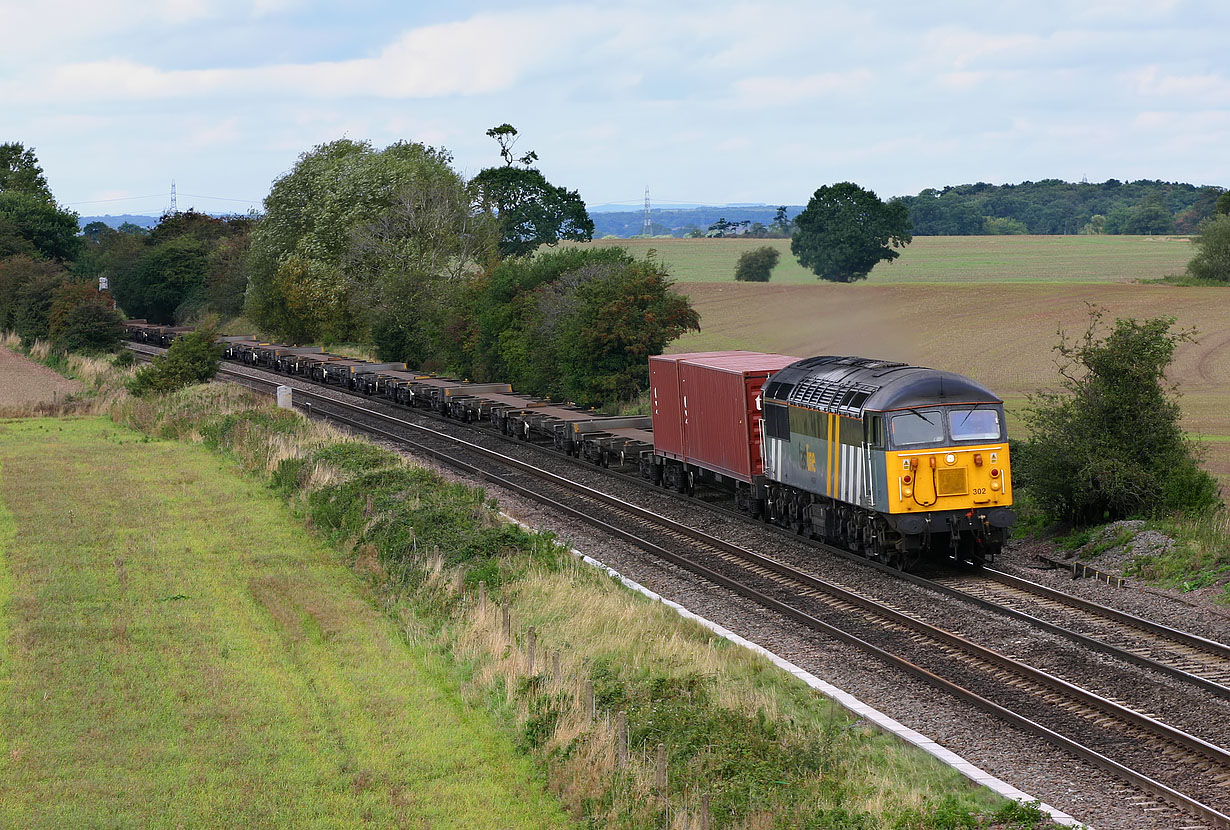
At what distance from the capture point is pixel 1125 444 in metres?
24.2

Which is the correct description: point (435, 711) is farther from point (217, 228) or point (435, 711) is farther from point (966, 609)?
point (217, 228)

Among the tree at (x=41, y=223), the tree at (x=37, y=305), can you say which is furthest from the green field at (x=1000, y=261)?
the tree at (x=41, y=223)

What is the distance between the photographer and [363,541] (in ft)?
82.5

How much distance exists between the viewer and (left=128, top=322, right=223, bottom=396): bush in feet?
169

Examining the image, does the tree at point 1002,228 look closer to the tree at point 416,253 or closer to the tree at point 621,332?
the tree at point 416,253

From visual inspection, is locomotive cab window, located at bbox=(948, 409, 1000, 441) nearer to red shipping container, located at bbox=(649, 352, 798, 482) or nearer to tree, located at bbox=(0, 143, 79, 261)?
red shipping container, located at bbox=(649, 352, 798, 482)

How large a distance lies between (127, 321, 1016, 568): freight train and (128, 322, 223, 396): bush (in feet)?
80.2

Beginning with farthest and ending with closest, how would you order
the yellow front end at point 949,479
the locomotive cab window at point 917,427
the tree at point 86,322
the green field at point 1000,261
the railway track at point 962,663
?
1. the green field at point 1000,261
2. the tree at point 86,322
3. the locomotive cab window at point 917,427
4. the yellow front end at point 949,479
5. the railway track at point 962,663

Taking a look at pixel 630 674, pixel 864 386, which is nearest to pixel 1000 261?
pixel 864 386

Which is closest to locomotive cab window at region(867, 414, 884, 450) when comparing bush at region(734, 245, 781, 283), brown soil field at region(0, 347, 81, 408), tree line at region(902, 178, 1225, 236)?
brown soil field at region(0, 347, 81, 408)

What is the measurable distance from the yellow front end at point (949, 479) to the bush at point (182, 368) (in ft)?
121

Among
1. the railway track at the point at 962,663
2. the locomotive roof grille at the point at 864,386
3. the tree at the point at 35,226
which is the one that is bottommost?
the railway track at the point at 962,663

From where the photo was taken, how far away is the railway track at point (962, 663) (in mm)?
13242

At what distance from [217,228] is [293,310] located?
46.2 meters
